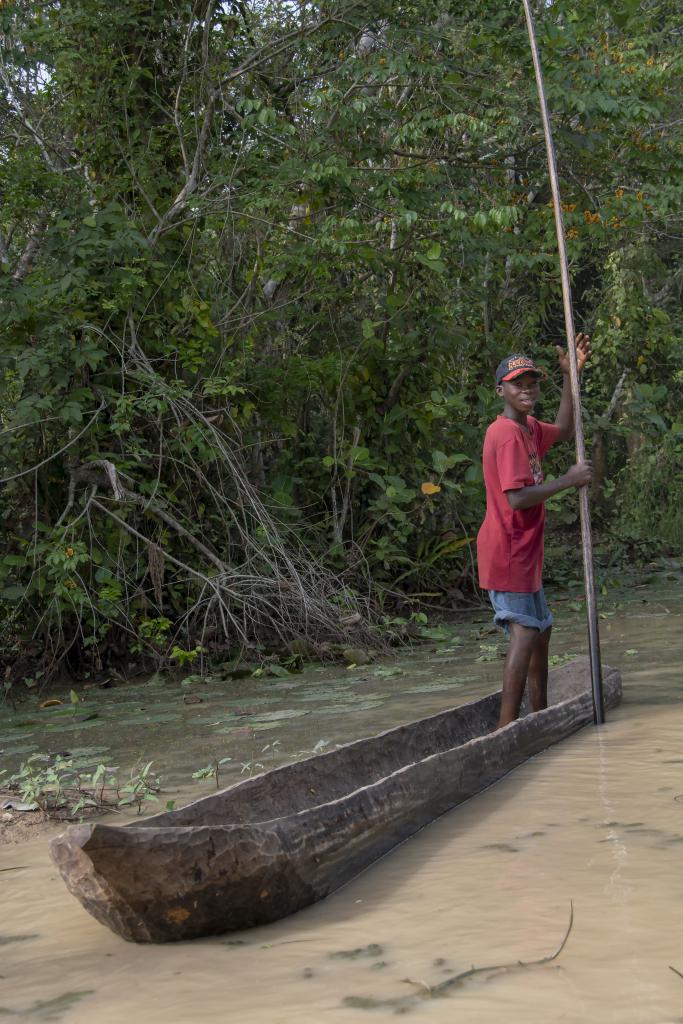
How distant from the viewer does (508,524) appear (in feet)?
15.8

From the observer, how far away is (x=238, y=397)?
333 inches

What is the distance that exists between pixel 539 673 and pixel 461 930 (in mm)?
2445

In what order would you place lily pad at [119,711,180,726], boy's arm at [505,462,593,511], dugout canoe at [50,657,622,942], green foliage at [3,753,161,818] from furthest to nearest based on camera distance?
lily pad at [119,711,180,726] → boy's arm at [505,462,593,511] → green foliage at [3,753,161,818] → dugout canoe at [50,657,622,942]

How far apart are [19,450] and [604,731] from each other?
4.31 m

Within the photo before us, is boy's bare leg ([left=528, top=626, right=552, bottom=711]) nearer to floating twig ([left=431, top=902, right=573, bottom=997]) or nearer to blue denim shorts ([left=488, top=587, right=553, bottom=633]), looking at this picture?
blue denim shorts ([left=488, top=587, right=553, bottom=633])

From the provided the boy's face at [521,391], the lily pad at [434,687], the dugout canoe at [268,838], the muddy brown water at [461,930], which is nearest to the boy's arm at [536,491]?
the boy's face at [521,391]

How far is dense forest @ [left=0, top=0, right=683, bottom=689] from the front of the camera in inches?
293

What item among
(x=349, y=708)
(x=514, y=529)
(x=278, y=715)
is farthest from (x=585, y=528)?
(x=278, y=715)

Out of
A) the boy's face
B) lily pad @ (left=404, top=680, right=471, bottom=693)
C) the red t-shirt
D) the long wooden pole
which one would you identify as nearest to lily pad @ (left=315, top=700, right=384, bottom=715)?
lily pad @ (left=404, top=680, right=471, bottom=693)

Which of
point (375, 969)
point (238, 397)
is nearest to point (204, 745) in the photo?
point (375, 969)

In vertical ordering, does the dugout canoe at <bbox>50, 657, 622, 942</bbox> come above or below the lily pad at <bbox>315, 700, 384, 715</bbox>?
above

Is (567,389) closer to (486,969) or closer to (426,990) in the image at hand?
(486,969)

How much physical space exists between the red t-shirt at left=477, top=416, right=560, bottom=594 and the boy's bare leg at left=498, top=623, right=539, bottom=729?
188 millimetres

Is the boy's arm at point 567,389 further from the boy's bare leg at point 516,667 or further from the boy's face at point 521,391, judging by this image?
the boy's bare leg at point 516,667
